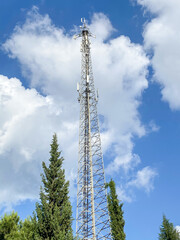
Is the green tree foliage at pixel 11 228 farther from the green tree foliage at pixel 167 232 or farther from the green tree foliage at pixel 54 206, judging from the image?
the green tree foliage at pixel 167 232

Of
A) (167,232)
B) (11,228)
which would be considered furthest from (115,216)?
(11,228)

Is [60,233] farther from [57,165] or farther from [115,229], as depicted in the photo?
[115,229]

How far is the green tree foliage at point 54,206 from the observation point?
16259 millimetres

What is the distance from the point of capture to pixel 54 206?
17.8 meters

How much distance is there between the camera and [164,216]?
29500 mm

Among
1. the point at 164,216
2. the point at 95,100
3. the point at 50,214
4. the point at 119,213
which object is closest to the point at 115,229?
the point at 119,213

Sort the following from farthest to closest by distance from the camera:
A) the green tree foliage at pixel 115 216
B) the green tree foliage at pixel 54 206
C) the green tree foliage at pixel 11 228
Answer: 1. the green tree foliage at pixel 115 216
2. the green tree foliage at pixel 11 228
3. the green tree foliage at pixel 54 206

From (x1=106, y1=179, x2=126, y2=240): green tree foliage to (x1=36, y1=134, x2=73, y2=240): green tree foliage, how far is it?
8854 millimetres

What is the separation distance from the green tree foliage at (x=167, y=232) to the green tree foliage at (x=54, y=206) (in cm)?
1642

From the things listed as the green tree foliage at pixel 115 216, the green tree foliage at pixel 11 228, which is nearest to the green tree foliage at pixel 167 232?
the green tree foliage at pixel 115 216

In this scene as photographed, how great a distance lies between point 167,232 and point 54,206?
1758 cm

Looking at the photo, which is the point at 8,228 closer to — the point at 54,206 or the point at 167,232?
the point at 54,206

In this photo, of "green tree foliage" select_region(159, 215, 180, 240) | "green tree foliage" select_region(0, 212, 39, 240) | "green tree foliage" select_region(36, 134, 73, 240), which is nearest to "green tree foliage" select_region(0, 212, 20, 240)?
"green tree foliage" select_region(0, 212, 39, 240)

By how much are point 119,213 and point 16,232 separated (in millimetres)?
10799
